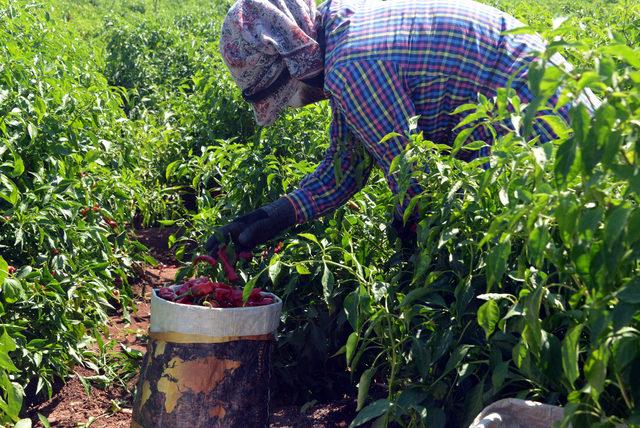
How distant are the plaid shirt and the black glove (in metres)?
0.39

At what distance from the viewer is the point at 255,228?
2.96 meters

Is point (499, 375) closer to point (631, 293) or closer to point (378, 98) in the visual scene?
point (631, 293)

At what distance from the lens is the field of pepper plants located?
56.0 inches

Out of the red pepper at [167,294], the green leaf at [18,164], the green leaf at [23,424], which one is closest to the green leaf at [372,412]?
the red pepper at [167,294]

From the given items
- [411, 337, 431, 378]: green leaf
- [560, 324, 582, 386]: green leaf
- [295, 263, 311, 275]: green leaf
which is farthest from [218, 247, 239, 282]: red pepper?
[560, 324, 582, 386]: green leaf

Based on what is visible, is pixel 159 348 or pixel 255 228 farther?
pixel 255 228

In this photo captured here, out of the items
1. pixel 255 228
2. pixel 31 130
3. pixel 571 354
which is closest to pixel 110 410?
pixel 255 228

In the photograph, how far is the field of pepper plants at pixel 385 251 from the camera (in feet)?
4.66

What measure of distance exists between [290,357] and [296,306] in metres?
0.21

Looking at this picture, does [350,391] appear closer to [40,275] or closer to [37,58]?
[40,275]

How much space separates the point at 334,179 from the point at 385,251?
30 cm

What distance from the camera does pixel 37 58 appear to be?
14.0ft

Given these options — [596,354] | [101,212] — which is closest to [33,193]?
[101,212]

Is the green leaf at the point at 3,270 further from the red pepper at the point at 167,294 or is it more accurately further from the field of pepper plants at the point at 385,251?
the red pepper at the point at 167,294
